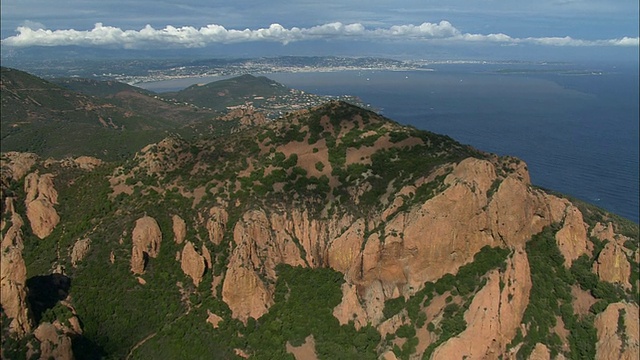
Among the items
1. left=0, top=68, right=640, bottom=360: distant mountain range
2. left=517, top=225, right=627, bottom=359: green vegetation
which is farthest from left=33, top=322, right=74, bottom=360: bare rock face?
left=517, top=225, right=627, bottom=359: green vegetation

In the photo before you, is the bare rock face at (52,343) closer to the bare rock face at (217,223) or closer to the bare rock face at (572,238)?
the bare rock face at (217,223)

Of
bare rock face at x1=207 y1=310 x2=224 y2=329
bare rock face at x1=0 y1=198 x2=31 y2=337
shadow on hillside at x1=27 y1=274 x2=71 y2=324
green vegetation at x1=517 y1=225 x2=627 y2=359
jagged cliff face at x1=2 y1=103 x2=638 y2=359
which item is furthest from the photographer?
bare rock face at x1=207 y1=310 x2=224 y2=329

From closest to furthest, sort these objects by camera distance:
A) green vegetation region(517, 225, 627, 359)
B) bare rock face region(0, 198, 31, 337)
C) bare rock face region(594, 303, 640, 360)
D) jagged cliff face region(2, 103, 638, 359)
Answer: bare rock face region(594, 303, 640, 360), bare rock face region(0, 198, 31, 337), green vegetation region(517, 225, 627, 359), jagged cliff face region(2, 103, 638, 359)

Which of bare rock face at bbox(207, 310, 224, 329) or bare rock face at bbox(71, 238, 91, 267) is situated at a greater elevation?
bare rock face at bbox(71, 238, 91, 267)

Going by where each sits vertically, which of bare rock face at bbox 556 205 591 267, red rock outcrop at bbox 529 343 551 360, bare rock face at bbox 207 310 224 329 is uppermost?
bare rock face at bbox 556 205 591 267

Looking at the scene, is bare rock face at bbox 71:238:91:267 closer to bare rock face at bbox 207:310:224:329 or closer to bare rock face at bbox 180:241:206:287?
bare rock face at bbox 180:241:206:287

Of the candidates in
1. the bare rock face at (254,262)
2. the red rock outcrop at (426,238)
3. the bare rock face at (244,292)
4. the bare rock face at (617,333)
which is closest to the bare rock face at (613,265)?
the bare rock face at (617,333)

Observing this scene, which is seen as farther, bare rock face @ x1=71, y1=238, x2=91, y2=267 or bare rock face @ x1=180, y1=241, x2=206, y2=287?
bare rock face @ x1=71, y1=238, x2=91, y2=267
